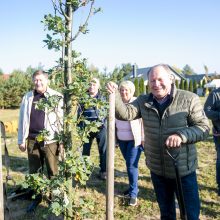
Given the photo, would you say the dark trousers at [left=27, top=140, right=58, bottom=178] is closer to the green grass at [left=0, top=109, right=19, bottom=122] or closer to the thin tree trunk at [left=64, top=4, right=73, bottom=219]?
the thin tree trunk at [left=64, top=4, right=73, bottom=219]

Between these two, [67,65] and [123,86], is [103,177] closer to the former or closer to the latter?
[123,86]

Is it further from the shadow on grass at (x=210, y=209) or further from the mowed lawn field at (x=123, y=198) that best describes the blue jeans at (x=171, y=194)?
the shadow on grass at (x=210, y=209)

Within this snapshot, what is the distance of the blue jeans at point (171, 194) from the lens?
3.10 metres

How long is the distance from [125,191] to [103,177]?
0.88 metres

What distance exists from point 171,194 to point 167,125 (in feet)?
2.75

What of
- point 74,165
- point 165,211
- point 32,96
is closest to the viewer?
point 74,165

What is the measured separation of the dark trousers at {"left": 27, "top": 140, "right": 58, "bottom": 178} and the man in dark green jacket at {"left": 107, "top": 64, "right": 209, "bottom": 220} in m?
1.63

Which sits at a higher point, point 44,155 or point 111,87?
point 111,87

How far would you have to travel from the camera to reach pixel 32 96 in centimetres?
439

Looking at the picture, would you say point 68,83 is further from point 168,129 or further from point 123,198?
point 123,198

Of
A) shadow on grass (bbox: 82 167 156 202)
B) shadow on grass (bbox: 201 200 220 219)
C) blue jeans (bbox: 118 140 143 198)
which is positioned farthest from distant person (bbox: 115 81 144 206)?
shadow on grass (bbox: 201 200 220 219)

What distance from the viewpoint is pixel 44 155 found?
4.54 m

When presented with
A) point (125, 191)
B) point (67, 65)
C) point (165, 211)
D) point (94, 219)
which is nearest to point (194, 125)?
point (165, 211)

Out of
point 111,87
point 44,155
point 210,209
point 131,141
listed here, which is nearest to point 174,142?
point 111,87
